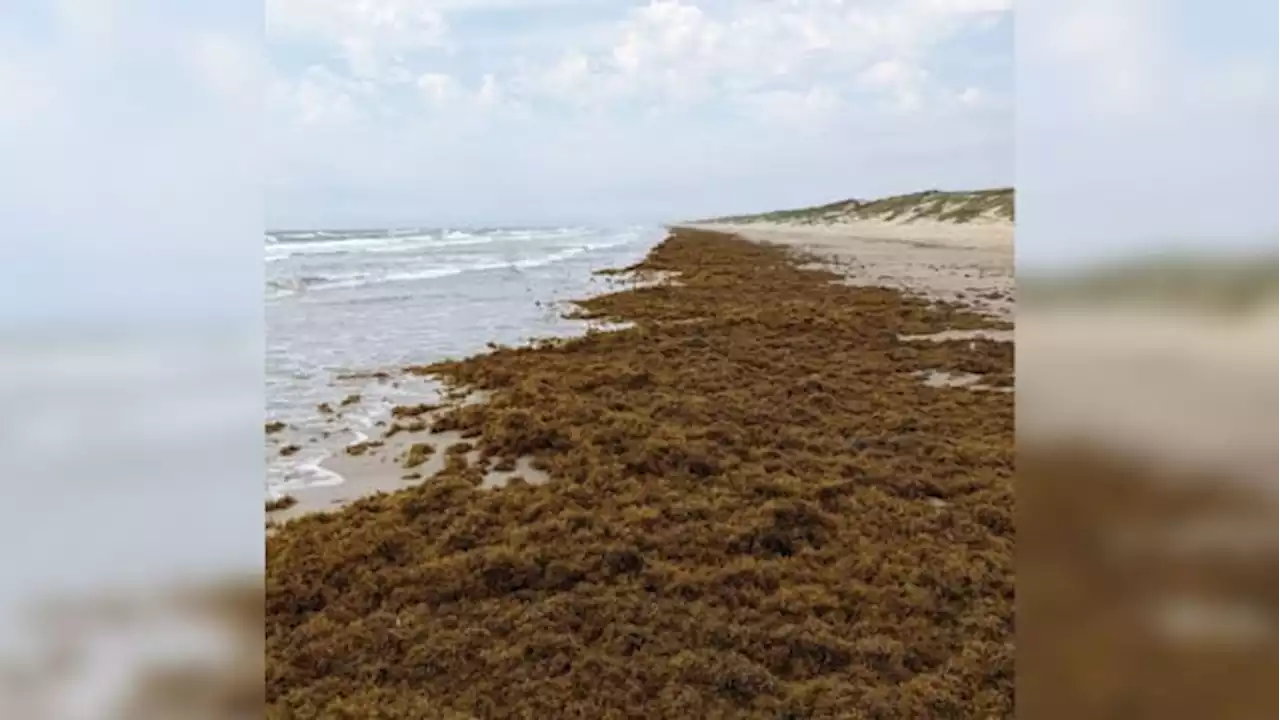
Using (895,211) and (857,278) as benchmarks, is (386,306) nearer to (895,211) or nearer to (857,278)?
(857,278)

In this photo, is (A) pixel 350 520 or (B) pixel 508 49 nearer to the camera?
(A) pixel 350 520

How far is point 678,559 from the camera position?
1699 millimetres

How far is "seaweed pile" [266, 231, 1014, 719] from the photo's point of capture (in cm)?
139

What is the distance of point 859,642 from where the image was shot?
57.8 inches

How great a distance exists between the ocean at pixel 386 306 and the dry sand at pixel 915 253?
63 centimetres
